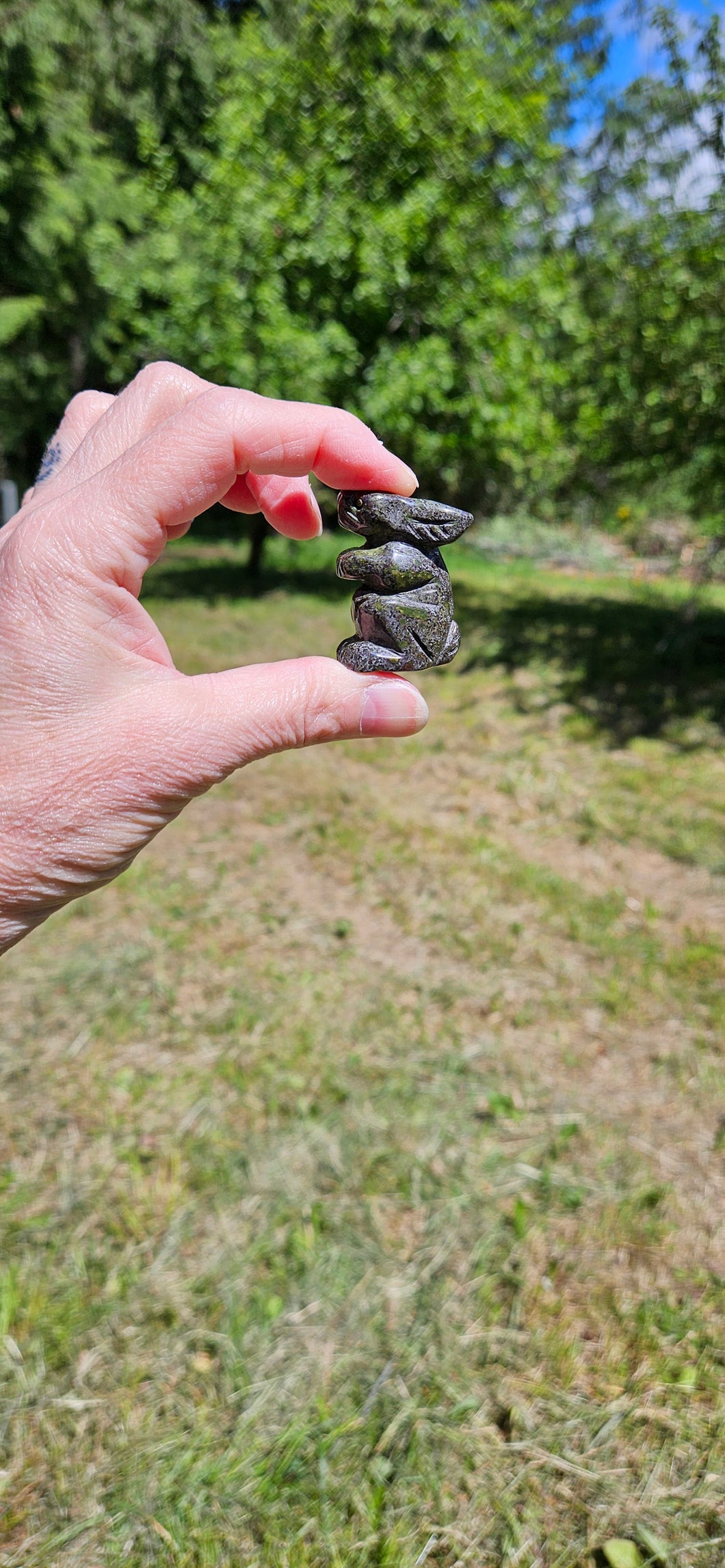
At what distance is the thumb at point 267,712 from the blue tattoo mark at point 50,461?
84 cm

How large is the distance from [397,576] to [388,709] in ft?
1.15

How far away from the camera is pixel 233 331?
995 centimetres

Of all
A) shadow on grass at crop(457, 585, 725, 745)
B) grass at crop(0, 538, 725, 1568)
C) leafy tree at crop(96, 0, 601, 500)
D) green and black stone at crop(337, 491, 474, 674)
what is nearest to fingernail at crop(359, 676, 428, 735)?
green and black stone at crop(337, 491, 474, 674)

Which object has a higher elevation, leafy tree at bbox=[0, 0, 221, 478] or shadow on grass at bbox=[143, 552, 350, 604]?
leafy tree at bbox=[0, 0, 221, 478]

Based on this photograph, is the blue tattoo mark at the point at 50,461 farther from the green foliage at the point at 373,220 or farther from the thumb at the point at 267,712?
the green foliage at the point at 373,220

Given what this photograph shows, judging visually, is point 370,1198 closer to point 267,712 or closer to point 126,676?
point 267,712

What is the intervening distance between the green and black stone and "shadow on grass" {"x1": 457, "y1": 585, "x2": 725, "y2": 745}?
17.7ft

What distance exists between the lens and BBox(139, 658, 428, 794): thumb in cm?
174

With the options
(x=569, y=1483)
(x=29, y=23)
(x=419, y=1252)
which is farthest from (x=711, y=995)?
(x=29, y=23)

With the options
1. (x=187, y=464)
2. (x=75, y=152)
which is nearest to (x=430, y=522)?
(x=187, y=464)

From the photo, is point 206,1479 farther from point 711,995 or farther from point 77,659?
point 711,995

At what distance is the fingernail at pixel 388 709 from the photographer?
1917 mm

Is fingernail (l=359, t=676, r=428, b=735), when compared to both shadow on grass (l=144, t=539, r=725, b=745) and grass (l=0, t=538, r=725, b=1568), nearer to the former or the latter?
grass (l=0, t=538, r=725, b=1568)

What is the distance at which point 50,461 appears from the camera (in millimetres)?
2273
